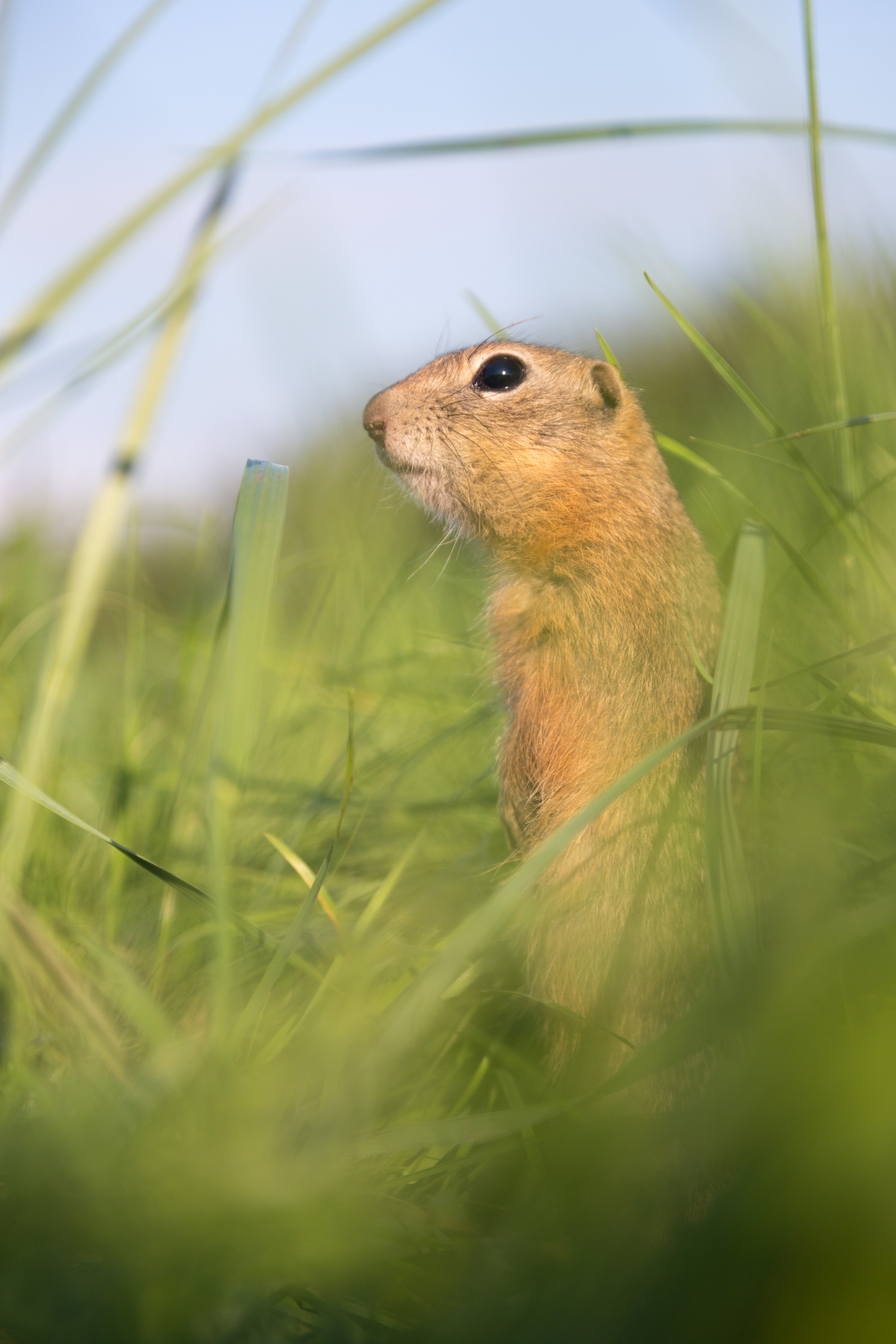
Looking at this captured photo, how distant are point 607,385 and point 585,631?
743 millimetres

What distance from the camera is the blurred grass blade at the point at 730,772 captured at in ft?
3.63

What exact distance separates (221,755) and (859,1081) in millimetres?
768

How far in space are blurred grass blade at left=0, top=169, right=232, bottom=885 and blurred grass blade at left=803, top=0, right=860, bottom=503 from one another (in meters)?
0.93

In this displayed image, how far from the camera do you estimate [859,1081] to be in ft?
3.06

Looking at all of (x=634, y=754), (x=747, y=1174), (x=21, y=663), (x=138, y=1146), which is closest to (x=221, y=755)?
(x=138, y=1146)

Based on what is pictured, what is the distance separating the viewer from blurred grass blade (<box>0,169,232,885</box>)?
1.18 metres

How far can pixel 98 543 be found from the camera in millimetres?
1191

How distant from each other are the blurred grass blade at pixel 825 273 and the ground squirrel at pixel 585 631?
40 cm

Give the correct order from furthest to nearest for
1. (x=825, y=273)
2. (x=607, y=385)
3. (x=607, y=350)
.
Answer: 1. (x=607, y=385)
2. (x=607, y=350)
3. (x=825, y=273)

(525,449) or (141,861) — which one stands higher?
(525,449)

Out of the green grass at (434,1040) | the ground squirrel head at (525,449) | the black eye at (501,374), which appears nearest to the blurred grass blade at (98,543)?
the green grass at (434,1040)

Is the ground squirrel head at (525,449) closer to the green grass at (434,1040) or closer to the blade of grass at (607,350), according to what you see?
the blade of grass at (607,350)

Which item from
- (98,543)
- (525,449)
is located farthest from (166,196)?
(525,449)

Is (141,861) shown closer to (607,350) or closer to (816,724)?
(816,724)
